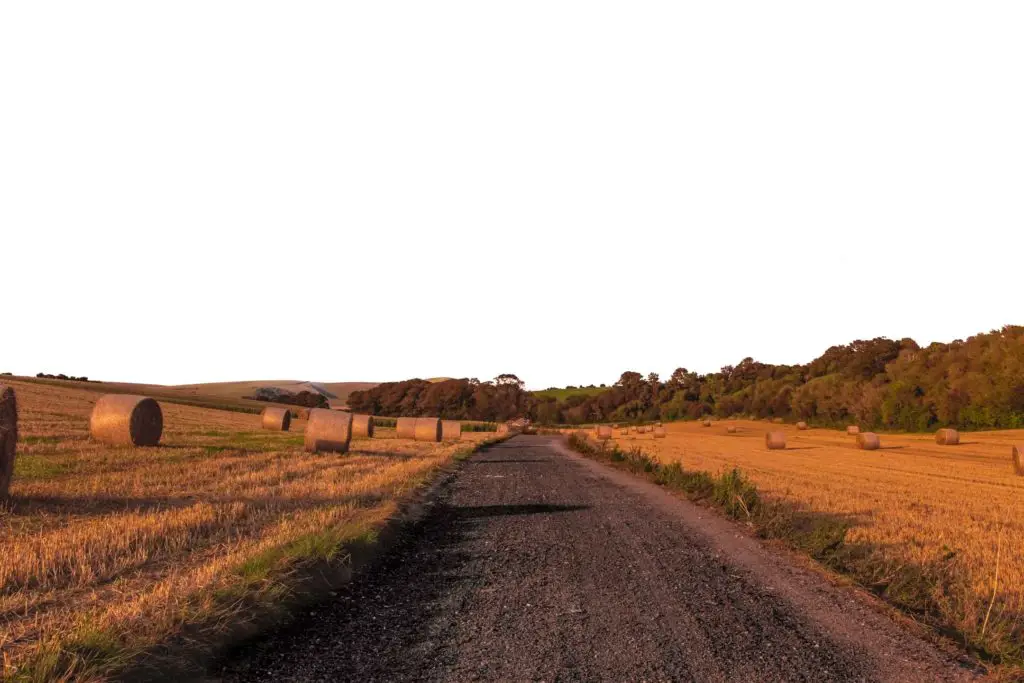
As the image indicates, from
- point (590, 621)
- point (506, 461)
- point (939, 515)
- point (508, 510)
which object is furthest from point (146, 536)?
point (506, 461)

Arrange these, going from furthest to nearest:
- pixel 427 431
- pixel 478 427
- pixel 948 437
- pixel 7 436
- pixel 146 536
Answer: pixel 478 427 < pixel 427 431 < pixel 948 437 < pixel 7 436 < pixel 146 536

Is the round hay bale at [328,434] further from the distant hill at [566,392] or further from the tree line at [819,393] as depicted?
the distant hill at [566,392]

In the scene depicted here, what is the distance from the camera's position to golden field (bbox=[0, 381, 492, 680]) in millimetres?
6305

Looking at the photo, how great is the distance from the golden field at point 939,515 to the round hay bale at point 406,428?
71.2ft

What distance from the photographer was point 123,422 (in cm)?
2697

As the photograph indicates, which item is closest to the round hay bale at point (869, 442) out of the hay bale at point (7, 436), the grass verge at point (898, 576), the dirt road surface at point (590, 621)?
the grass verge at point (898, 576)

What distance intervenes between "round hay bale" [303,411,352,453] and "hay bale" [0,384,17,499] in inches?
575

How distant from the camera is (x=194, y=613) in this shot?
6.76 m

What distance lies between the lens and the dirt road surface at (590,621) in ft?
20.8

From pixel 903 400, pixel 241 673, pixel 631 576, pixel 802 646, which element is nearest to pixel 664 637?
pixel 802 646

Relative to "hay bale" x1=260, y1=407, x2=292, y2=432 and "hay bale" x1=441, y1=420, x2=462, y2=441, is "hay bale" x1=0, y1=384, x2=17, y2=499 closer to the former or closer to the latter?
"hay bale" x1=260, y1=407, x2=292, y2=432

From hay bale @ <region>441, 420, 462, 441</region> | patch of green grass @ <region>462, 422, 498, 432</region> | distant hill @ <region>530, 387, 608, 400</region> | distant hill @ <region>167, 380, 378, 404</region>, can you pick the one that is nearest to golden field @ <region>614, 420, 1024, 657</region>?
hay bale @ <region>441, 420, 462, 441</region>

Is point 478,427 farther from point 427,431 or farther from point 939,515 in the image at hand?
point 939,515

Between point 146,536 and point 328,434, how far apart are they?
19801 millimetres
